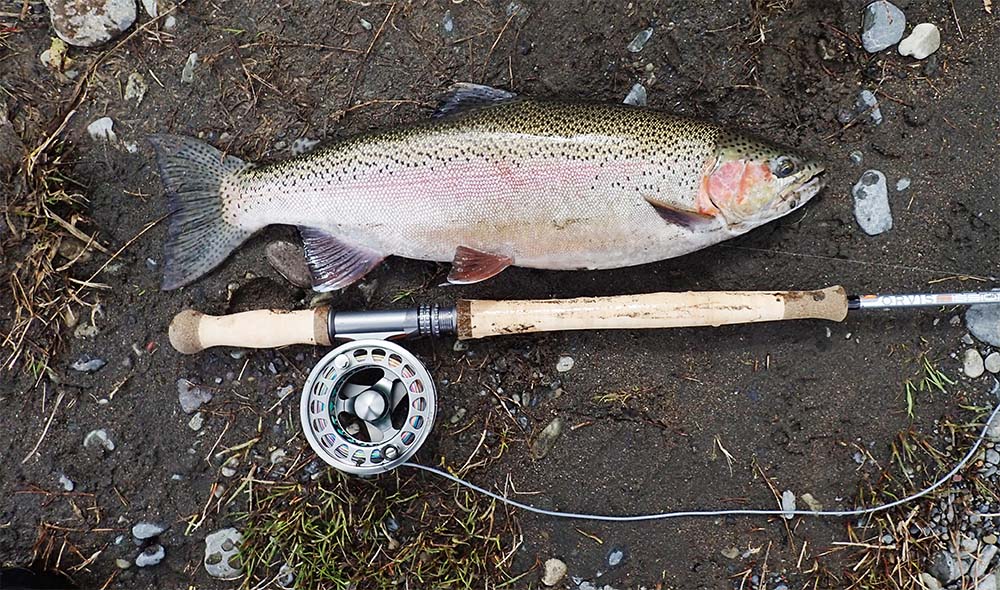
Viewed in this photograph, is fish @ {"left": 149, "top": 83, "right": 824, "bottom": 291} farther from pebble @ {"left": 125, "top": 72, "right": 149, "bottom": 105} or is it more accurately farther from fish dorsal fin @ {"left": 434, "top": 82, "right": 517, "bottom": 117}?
pebble @ {"left": 125, "top": 72, "right": 149, "bottom": 105}

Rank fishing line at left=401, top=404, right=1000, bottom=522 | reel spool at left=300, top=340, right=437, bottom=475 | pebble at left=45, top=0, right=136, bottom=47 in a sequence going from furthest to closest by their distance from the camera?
1. pebble at left=45, top=0, right=136, bottom=47
2. fishing line at left=401, top=404, right=1000, bottom=522
3. reel spool at left=300, top=340, right=437, bottom=475

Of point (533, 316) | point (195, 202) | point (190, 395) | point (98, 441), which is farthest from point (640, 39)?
point (98, 441)

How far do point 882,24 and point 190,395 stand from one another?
3295 millimetres

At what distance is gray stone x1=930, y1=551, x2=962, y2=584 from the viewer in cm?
278

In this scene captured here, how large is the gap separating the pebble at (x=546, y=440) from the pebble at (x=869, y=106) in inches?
71.5

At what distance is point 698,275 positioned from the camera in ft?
9.32

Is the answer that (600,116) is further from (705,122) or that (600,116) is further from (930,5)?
(930,5)

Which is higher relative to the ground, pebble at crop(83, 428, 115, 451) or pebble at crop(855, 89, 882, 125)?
pebble at crop(855, 89, 882, 125)

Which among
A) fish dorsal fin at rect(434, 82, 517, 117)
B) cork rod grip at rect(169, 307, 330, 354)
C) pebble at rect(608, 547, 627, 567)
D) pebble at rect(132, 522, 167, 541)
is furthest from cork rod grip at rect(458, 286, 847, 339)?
pebble at rect(132, 522, 167, 541)

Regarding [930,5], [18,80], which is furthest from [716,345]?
[18,80]

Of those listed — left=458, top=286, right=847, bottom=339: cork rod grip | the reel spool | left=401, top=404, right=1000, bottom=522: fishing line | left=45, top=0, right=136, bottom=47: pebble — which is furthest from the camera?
left=45, top=0, right=136, bottom=47: pebble

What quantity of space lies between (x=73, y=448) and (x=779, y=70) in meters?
3.38

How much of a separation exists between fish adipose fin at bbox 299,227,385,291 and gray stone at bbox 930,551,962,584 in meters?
2.61

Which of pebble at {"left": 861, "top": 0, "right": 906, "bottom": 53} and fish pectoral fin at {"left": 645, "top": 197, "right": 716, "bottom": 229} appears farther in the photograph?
pebble at {"left": 861, "top": 0, "right": 906, "bottom": 53}
